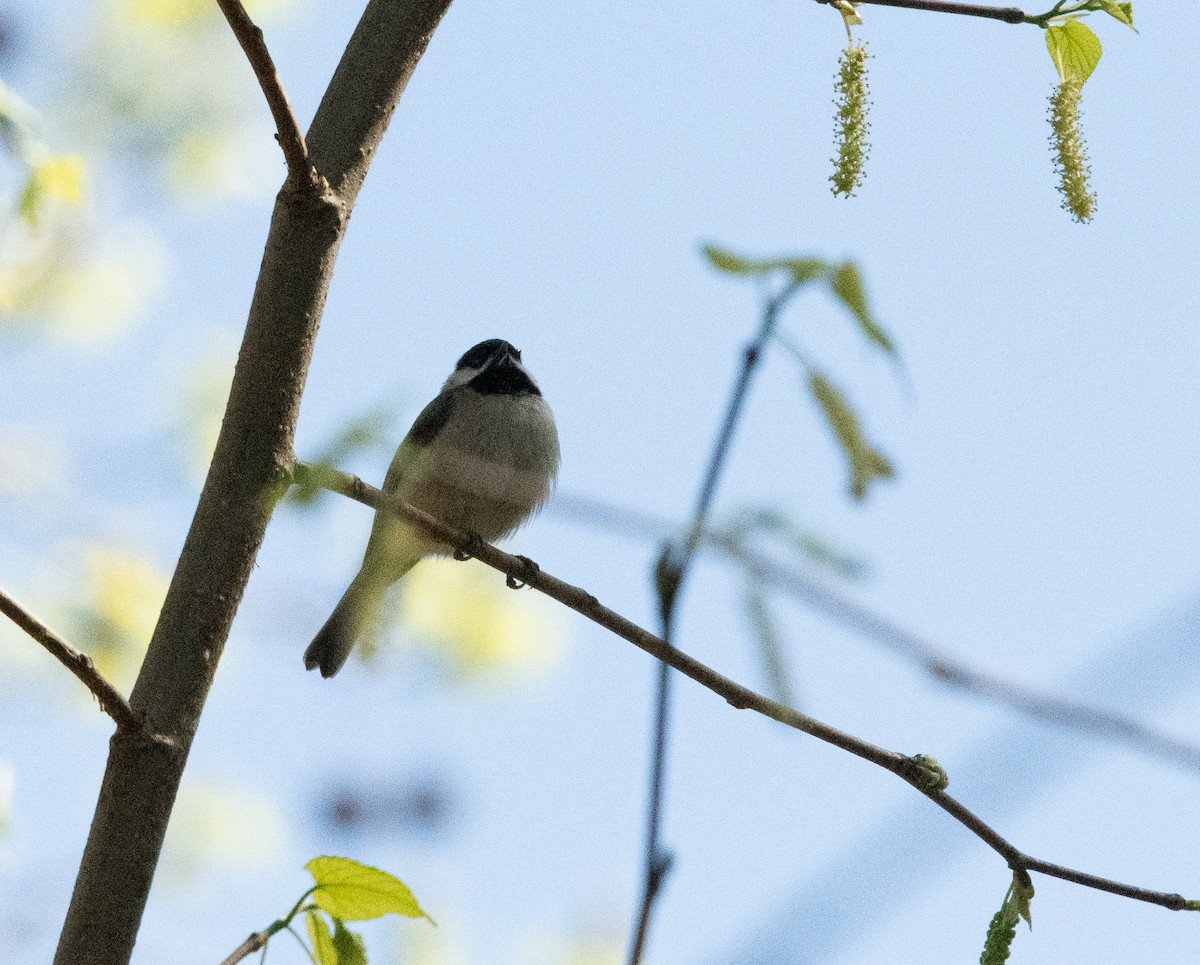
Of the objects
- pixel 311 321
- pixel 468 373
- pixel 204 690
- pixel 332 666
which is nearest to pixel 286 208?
pixel 311 321

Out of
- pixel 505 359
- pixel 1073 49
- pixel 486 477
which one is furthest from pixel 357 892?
pixel 505 359

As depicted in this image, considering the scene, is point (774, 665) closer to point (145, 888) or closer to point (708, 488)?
point (708, 488)

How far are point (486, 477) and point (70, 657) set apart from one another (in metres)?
2.85

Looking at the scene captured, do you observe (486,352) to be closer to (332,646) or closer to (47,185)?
(332,646)

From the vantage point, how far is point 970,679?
1.14 metres

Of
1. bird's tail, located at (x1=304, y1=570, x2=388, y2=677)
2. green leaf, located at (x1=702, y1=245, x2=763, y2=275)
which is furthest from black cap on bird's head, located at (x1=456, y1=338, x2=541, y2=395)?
green leaf, located at (x1=702, y1=245, x2=763, y2=275)

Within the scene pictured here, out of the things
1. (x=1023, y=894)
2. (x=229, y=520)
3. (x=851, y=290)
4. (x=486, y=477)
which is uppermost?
(x=486, y=477)

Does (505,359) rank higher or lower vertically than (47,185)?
higher

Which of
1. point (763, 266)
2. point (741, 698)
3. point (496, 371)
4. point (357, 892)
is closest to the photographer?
point (763, 266)

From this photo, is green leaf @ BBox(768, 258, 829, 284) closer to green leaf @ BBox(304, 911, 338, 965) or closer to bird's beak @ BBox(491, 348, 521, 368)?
green leaf @ BBox(304, 911, 338, 965)

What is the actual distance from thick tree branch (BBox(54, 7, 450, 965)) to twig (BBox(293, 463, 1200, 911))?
0.16 metres

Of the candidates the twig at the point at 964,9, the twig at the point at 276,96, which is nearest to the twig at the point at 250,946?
the twig at the point at 276,96

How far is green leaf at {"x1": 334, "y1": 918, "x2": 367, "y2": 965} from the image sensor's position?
1.92 meters

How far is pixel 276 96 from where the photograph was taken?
1.98 m
